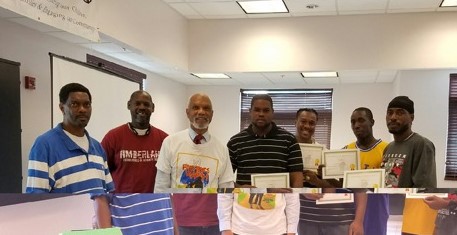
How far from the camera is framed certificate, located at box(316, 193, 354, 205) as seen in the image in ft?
2.35

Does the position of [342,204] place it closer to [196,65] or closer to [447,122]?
[196,65]

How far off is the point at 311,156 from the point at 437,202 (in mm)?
1928

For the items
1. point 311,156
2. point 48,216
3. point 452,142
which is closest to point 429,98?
point 452,142

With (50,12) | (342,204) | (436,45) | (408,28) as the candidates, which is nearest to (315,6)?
(408,28)

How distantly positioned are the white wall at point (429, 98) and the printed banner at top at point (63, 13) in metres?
4.72

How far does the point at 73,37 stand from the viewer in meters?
4.21

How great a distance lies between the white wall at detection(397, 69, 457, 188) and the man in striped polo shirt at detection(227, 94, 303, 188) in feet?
15.1

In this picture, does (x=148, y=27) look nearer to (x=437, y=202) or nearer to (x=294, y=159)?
(x=294, y=159)

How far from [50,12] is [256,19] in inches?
144

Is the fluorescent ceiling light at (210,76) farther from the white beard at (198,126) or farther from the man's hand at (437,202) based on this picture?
the man's hand at (437,202)

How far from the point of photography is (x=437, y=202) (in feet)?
2.30

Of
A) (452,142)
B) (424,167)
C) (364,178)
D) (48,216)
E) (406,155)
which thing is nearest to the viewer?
(48,216)

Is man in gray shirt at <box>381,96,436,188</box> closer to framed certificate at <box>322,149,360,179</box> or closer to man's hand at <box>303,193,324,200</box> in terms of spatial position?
framed certificate at <box>322,149,360,179</box>

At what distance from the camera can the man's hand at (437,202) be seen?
699mm
